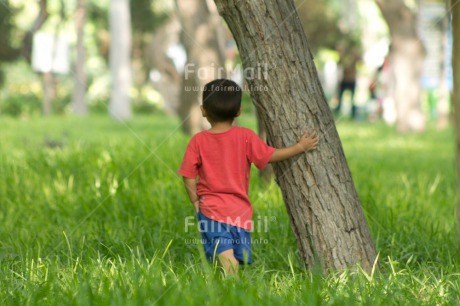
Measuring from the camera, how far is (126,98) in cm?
2253

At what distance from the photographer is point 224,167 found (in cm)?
392

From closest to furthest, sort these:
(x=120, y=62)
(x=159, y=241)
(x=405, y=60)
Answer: (x=159, y=241), (x=405, y=60), (x=120, y=62)

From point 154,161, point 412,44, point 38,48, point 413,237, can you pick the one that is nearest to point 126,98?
point 38,48

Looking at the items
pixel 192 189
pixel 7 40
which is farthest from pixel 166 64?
pixel 192 189

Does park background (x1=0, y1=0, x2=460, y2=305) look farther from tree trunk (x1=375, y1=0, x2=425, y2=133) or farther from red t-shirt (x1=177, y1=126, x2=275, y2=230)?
tree trunk (x1=375, y1=0, x2=425, y2=133)

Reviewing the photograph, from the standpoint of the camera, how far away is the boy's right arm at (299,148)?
12.2ft

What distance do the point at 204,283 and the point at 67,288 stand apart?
54cm

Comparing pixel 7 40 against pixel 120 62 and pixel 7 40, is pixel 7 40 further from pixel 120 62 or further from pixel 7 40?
pixel 120 62

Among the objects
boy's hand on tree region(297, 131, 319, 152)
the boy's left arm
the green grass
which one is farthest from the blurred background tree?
boy's hand on tree region(297, 131, 319, 152)

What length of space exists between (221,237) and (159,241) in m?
0.39

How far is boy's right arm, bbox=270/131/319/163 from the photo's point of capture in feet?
12.2

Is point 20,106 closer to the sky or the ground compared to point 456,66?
closer to the ground

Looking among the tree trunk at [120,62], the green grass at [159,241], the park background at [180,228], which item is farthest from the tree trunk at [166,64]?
the green grass at [159,241]

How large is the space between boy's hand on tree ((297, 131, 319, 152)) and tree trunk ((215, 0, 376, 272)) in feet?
0.10
